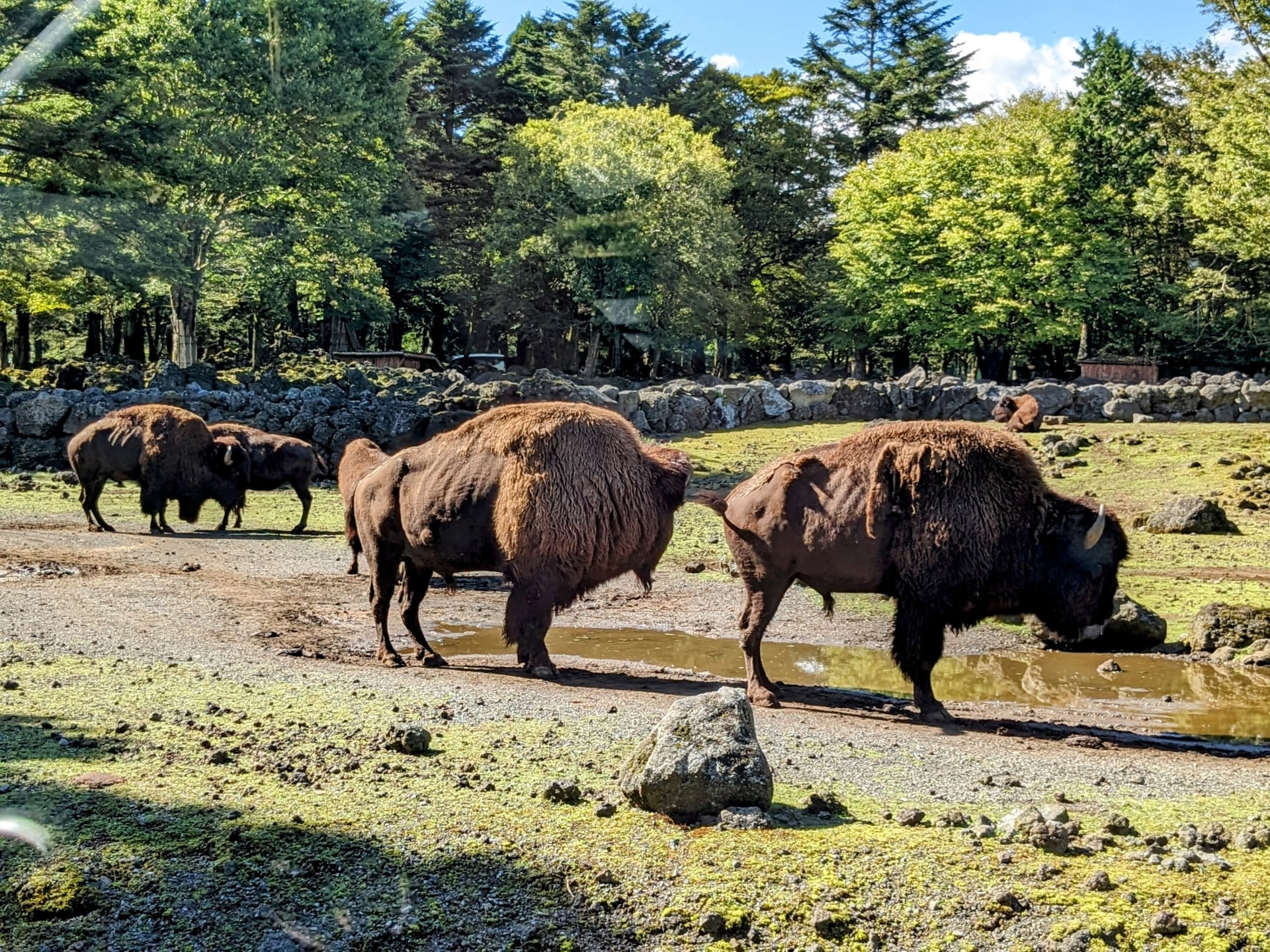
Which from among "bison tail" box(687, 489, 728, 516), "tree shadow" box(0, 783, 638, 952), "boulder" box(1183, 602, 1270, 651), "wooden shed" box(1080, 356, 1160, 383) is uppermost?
"wooden shed" box(1080, 356, 1160, 383)

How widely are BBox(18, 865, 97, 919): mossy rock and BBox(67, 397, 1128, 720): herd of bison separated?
544 cm

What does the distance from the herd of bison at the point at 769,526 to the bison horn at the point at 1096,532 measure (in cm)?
2

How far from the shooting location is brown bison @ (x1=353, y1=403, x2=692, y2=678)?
9.99 meters

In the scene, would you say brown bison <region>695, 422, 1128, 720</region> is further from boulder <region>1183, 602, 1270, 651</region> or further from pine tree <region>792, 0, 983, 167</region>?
pine tree <region>792, 0, 983, 167</region>

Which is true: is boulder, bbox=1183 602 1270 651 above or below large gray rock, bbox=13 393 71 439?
below

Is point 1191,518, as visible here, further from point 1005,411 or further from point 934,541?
point 1005,411

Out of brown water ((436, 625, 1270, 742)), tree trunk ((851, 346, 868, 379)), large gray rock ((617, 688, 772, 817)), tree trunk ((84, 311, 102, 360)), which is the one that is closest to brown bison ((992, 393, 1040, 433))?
brown water ((436, 625, 1270, 742))

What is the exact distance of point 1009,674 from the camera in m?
11.5

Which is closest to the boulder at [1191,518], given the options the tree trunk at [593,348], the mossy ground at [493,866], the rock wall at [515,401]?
the mossy ground at [493,866]

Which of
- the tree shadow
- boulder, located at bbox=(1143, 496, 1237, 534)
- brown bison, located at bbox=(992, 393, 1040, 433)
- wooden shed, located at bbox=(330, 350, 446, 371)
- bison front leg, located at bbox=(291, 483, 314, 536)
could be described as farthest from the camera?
wooden shed, located at bbox=(330, 350, 446, 371)

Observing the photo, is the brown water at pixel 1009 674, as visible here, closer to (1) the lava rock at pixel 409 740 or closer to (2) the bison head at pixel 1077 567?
(2) the bison head at pixel 1077 567

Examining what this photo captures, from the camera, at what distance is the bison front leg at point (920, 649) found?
30.6 feet

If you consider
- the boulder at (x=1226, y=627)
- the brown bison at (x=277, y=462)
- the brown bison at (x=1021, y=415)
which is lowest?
the boulder at (x=1226, y=627)

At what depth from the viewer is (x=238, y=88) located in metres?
41.0
